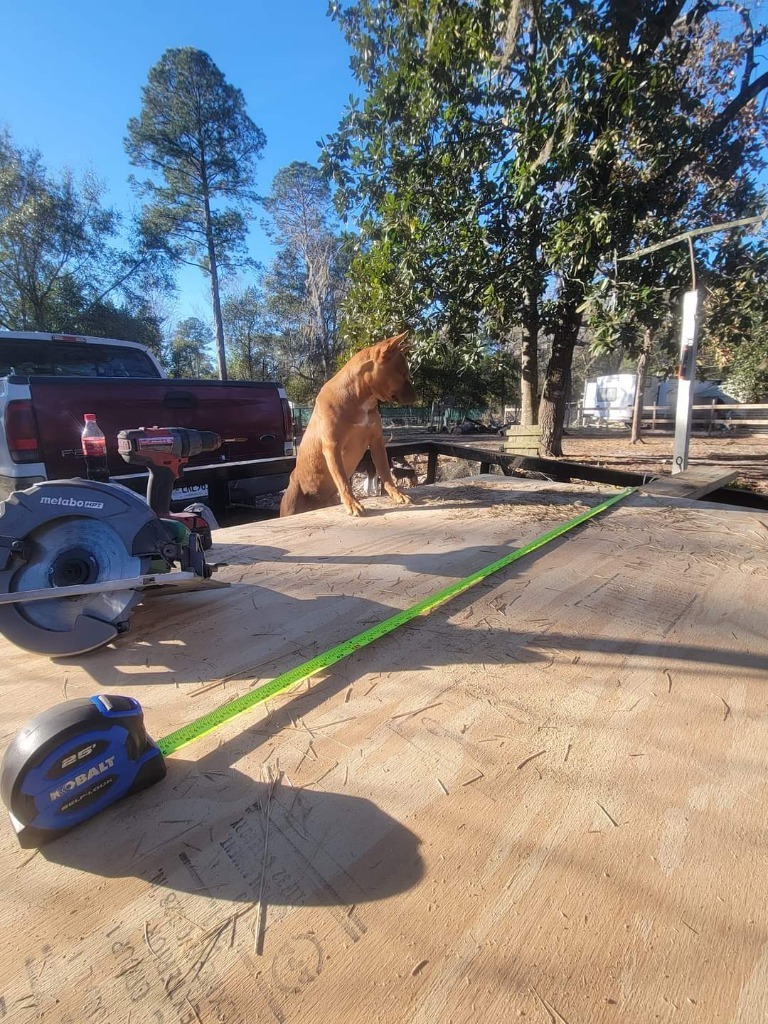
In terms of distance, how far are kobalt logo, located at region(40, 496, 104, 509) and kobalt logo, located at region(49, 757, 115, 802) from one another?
791 millimetres

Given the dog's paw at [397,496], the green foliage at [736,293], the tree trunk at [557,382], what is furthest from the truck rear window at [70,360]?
the green foliage at [736,293]

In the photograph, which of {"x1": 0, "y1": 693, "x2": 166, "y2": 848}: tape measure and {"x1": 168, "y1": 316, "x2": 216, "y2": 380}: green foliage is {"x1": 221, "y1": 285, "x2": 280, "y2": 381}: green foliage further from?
{"x1": 0, "y1": 693, "x2": 166, "y2": 848}: tape measure

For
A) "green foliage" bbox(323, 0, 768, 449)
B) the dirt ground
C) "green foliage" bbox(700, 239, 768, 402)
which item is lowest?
the dirt ground

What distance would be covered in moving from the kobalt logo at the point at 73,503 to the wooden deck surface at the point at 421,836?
0.46 meters

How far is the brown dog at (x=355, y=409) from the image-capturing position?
126 inches

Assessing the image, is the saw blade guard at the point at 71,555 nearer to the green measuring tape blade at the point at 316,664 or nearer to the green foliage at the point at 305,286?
the green measuring tape blade at the point at 316,664

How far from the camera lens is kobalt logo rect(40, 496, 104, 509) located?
4.35 feet

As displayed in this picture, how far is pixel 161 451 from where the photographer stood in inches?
68.1

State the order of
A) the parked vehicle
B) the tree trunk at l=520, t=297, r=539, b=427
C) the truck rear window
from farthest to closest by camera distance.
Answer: the parked vehicle, the tree trunk at l=520, t=297, r=539, b=427, the truck rear window

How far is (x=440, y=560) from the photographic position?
2285 millimetres

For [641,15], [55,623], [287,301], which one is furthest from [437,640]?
[287,301]

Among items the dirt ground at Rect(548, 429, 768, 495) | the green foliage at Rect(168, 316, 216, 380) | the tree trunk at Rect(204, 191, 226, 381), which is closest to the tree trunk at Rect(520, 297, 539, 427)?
the dirt ground at Rect(548, 429, 768, 495)

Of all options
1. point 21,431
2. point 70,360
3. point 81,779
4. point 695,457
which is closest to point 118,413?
point 21,431

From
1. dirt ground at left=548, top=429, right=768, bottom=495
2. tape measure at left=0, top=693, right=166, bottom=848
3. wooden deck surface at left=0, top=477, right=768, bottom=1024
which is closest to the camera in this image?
wooden deck surface at left=0, top=477, right=768, bottom=1024
